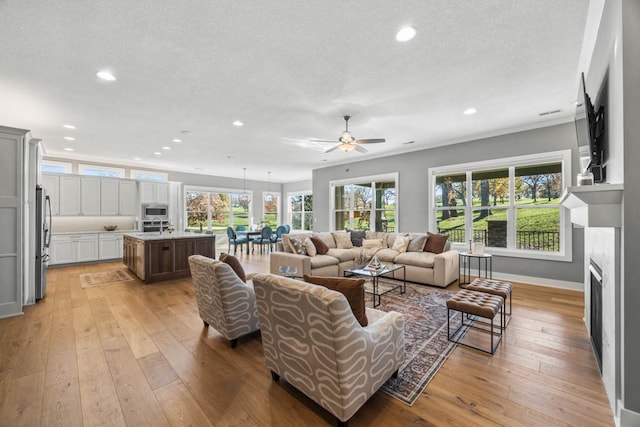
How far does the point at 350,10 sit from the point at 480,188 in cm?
482

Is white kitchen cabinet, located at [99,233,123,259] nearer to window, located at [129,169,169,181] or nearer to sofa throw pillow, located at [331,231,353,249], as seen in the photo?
window, located at [129,169,169,181]

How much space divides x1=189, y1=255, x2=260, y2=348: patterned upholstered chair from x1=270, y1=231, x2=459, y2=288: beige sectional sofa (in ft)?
6.75

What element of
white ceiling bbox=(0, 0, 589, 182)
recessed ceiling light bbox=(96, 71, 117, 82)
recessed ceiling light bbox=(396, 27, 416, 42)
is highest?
white ceiling bbox=(0, 0, 589, 182)

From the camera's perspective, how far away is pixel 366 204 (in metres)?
7.73

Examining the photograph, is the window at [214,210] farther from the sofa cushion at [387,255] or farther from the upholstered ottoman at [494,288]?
the upholstered ottoman at [494,288]

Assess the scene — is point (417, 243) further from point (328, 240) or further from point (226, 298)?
point (226, 298)

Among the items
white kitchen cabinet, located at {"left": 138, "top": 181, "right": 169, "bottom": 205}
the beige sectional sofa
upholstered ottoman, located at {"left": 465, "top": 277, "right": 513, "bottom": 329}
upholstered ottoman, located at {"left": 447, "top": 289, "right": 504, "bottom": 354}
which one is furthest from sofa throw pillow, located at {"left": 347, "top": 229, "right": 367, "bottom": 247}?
white kitchen cabinet, located at {"left": 138, "top": 181, "right": 169, "bottom": 205}

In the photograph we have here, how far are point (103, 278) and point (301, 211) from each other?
798 centimetres

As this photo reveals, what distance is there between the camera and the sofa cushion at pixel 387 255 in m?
5.25

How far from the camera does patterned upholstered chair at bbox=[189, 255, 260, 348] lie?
2475 mm

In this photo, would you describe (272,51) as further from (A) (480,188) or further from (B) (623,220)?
(A) (480,188)

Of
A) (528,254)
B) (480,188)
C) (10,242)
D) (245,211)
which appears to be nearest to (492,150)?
(480,188)

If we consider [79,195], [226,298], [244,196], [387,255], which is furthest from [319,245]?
[244,196]

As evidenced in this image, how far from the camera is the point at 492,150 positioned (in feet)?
17.4
